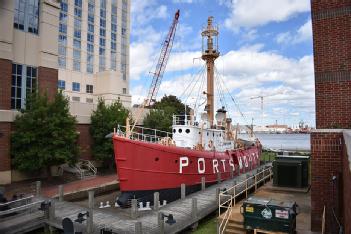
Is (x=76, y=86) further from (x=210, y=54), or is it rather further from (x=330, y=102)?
(x=330, y=102)

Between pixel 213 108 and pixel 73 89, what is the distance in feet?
149

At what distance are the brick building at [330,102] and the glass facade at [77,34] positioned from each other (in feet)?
217

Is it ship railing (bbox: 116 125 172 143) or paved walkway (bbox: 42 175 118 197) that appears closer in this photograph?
ship railing (bbox: 116 125 172 143)

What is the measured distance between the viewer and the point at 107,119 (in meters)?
32.5

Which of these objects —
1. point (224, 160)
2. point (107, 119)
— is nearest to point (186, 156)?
point (224, 160)

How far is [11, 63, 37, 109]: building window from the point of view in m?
27.8

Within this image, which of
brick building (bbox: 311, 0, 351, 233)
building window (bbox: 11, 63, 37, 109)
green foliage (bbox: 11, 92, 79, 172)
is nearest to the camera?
brick building (bbox: 311, 0, 351, 233)

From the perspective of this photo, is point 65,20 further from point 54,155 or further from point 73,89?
point 54,155

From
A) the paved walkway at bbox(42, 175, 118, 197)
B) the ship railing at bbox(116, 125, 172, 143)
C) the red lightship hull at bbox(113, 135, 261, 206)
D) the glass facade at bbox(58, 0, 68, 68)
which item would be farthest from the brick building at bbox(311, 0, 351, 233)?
the glass facade at bbox(58, 0, 68, 68)

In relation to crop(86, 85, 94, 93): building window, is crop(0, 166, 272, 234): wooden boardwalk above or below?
below

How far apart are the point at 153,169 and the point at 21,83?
15.9 m

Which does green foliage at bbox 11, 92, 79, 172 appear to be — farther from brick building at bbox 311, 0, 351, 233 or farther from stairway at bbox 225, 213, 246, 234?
brick building at bbox 311, 0, 351, 233

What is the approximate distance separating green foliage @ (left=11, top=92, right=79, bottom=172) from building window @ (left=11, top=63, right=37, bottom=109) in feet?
8.61

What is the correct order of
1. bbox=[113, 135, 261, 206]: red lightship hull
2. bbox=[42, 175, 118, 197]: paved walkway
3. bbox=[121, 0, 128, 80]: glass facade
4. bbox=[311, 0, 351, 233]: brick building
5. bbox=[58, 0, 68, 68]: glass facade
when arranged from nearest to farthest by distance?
bbox=[311, 0, 351, 233]: brick building < bbox=[113, 135, 261, 206]: red lightship hull < bbox=[42, 175, 118, 197]: paved walkway < bbox=[58, 0, 68, 68]: glass facade < bbox=[121, 0, 128, 80]: glass facade
